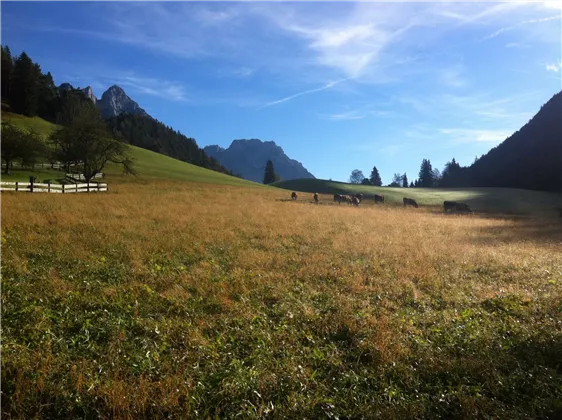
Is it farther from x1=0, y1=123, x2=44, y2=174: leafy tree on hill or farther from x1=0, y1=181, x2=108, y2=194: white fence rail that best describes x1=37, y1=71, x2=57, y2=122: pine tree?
x1=0, y1=181, x2=108, y2=194: white fence rail

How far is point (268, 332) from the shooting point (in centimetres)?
609

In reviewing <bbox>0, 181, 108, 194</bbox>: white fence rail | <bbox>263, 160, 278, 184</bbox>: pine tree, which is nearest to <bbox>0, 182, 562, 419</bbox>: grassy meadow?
<bbox>0, 181, 108, 194</bbox>: white fence rail

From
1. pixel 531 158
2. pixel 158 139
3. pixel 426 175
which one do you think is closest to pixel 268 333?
pixel 531 158

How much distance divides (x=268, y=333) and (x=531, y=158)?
136 metres

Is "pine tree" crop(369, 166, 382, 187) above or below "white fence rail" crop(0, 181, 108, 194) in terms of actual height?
above

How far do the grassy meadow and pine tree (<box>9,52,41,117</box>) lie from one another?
10743 cm

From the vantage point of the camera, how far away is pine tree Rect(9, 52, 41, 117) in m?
95.2

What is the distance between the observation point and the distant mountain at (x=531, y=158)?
103188mm

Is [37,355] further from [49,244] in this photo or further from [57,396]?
[49,244]

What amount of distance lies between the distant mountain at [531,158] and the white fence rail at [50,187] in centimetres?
11607

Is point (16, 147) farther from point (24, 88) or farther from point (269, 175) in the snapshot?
point (269, 175)

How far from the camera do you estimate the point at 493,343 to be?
5.88 m

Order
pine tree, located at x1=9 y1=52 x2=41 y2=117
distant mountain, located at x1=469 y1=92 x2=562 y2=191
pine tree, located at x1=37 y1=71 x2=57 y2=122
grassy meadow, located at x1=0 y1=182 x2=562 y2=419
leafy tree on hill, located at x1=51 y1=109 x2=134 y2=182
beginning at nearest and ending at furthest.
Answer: grassy meadow, located at x1=0 y1=182 x2=562 y2=419 → leafy tree on hill, located at x1=51 y1=109 x2=134 y2=182 → pine tree, located at x1=9 y1=52 x2=41 y2=117 → distant mountain, located at x1=469 y1=92 x2=562 y2=191 → pine tree, located at x1=37 y1=71 x2=57 y2=122

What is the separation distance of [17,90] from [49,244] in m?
114
